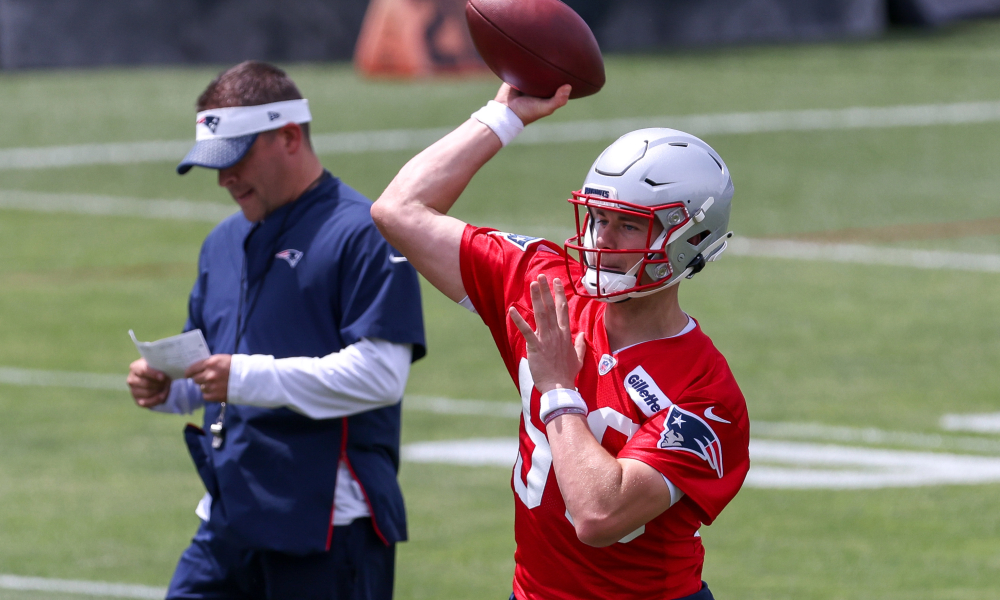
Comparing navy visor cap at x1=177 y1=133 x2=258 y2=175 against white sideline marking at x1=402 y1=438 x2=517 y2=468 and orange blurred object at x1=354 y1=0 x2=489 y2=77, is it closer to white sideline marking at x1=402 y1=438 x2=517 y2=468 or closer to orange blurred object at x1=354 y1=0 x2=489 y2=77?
white sideline marking at x1=402 y1=438 x2=517 y2=468

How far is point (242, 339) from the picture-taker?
5871mm

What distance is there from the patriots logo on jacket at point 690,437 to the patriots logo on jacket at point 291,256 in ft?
6.37

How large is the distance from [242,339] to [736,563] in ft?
13.2

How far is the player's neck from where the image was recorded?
179 inches

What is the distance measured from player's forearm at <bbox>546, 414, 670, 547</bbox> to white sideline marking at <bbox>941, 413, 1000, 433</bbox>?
7.68m

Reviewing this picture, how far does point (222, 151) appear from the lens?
19.4 ft

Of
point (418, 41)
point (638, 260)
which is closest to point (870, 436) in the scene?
point (638, 260)

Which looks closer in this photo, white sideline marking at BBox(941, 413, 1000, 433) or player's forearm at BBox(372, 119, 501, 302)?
player's forearm at BBox(372, 119, 501, 302)

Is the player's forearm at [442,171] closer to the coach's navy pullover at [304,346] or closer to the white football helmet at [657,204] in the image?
the white football helmet at [657,204]

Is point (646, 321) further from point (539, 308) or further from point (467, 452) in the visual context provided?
point (467, 452)

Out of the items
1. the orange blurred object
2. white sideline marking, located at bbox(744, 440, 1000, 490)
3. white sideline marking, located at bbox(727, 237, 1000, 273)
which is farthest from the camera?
the orange blurred object

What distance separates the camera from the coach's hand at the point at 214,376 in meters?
5.61

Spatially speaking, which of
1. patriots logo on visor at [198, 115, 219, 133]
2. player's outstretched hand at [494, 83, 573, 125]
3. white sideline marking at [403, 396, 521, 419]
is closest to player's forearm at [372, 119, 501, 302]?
player's outstretched hand at [494, 83, 573, 125]

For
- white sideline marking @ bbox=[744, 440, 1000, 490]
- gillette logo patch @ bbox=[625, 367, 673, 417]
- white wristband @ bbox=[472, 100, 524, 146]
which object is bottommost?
white sideline marking @ bbox=[744, 440, 1000, 490]
